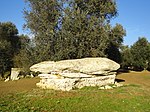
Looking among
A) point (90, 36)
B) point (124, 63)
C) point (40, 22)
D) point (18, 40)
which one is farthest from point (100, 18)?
point (124, 63)

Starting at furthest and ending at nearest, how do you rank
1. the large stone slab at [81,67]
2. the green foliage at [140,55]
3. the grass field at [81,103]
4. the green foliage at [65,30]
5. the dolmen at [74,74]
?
the green foliage at [140,55] → the green foliage at [65,30] → the large stone slab at [81,67] → the dolmen at [74,74] → the grass field at [81,103]

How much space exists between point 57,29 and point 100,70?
449 inches

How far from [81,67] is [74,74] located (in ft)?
3.07

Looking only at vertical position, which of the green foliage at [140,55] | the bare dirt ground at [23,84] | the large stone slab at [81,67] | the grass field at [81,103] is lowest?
the grass field at [81,103]

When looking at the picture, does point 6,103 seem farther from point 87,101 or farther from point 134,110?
point 134,110

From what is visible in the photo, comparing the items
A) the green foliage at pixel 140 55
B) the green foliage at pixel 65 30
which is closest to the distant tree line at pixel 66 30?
the green foliage at pixel 65 30

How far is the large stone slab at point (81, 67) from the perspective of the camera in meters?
21.4

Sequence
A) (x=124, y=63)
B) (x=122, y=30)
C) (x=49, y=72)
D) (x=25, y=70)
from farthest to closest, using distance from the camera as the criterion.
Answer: (x=124, y=63) < (x=122, y=30) < (x=25, y=70) < (x=49, y=72)

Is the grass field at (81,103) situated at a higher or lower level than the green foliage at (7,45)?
lower

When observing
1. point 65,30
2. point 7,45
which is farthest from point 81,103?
point 7,45

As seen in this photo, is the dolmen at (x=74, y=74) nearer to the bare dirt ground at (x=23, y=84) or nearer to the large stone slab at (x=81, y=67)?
the large stone slab at (x=81, y=67)

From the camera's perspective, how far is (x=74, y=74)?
21281mm

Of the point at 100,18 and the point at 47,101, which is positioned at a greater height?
the point at 100,18

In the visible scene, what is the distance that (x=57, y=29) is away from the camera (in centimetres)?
3158
